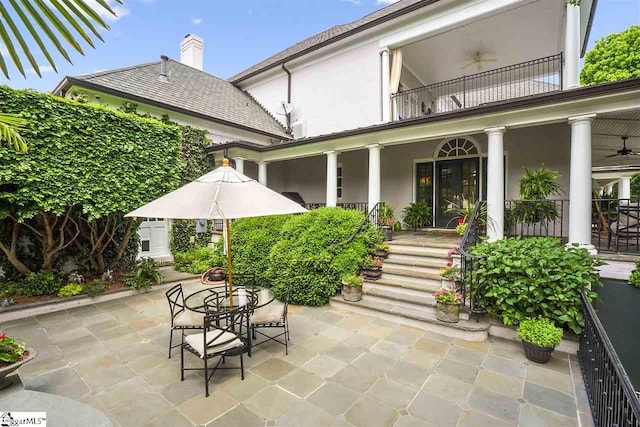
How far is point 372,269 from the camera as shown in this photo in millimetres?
6133

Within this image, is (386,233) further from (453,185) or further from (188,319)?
(188,319)

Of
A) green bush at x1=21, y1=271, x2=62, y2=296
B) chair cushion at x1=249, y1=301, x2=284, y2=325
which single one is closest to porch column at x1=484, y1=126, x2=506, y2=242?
chair cushion at x1=249, y1=301, x2=284, y2=325

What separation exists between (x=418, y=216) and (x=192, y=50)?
12.6 metres

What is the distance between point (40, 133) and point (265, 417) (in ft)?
19.8

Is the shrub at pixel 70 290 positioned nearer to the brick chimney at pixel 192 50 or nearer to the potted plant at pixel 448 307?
the potted plant at pixel 448 307

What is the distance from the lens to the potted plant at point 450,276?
5035 millimetres

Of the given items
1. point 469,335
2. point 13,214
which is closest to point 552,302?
point 469,335

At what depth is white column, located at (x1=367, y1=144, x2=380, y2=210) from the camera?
25.9 feet

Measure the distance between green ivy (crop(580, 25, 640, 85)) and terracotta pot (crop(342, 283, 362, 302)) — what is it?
702 inches

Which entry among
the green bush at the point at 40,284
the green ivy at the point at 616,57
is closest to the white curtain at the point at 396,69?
the green bush at the point at 40,284

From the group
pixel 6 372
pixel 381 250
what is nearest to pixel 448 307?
pixel 381 250

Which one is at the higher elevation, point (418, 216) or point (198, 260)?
point (418, 216)

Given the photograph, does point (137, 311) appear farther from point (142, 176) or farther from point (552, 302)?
point (552, 302)

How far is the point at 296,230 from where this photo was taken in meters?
6.62
